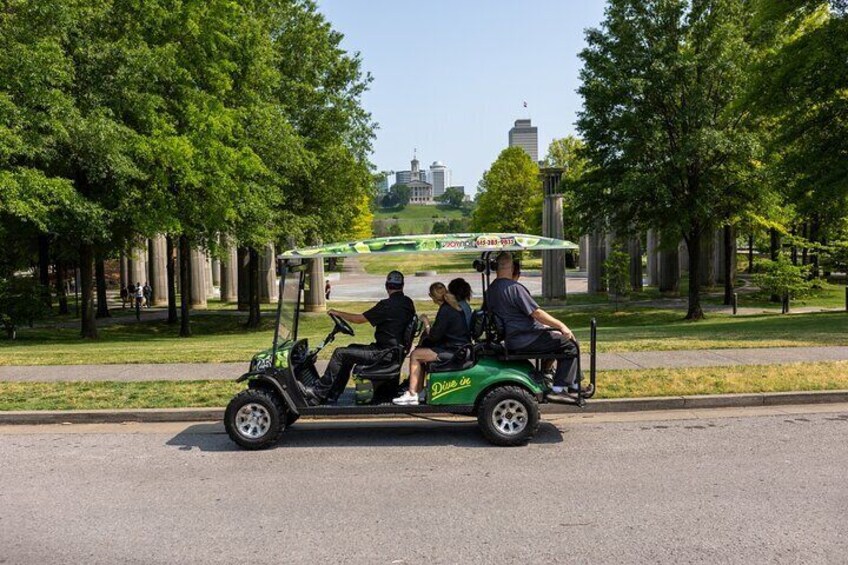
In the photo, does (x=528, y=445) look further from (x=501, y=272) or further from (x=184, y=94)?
(x=184, y=94)

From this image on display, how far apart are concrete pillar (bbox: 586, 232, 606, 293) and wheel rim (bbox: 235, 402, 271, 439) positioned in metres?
33.9

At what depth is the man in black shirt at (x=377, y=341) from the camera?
25.2 ft

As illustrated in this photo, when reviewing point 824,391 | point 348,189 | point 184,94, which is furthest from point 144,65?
point 824,391

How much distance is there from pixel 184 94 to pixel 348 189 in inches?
354

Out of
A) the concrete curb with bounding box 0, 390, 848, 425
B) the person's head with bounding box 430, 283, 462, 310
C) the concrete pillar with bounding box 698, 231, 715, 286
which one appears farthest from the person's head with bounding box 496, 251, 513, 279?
the concrete pillar with bounding box 698, 231, 715, 286

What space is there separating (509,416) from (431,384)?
2.88 feet

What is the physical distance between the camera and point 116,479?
656cm

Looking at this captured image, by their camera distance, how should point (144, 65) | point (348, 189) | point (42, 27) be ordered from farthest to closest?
point (348, 189) < point (144, 65) < point (42, 27)

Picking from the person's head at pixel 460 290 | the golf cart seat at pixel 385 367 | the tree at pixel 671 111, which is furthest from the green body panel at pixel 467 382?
the tree at pixel 671 111

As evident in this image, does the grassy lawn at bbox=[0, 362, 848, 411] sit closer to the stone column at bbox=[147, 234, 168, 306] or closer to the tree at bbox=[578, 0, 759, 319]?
the tree at bbox=[578, 0, 759, 319]

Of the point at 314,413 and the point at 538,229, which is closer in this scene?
the point at 314,413

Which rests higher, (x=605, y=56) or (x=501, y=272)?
(x=605, y=56)

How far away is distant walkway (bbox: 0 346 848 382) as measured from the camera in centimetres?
1131

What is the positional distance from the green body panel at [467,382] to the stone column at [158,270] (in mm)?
32855
